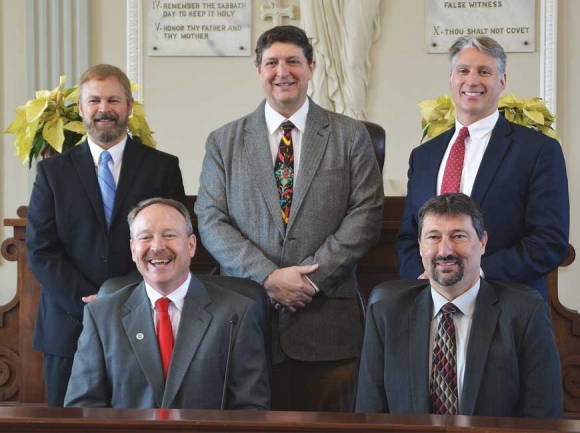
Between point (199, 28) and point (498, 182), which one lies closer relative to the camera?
point (498, 182)

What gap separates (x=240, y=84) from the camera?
20.5 ft

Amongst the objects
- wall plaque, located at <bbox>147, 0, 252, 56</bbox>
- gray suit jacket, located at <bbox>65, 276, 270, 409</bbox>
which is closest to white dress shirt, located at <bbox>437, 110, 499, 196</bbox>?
gray suit jacket, located at <bbox>65, 276, 270, 409</bbox>

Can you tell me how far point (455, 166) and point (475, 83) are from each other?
0.27 meters

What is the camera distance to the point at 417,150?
10.6 feet

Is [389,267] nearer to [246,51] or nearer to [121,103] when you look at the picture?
[121,103]

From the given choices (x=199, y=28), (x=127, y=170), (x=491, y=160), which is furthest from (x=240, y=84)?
(x=491, y=160)

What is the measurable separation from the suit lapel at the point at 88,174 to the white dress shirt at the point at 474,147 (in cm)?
113

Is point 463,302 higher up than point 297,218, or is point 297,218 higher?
point 297,218

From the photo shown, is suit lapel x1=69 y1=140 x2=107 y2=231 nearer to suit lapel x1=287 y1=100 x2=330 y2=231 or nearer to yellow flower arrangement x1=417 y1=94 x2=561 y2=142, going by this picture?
suit lapel x1=287 y1=100 x2=330 y2=231

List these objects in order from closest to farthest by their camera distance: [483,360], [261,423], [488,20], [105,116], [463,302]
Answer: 1. [261,423]
2. [483,360]
3. [463,302]
4. [105,116]
5. [488,20]

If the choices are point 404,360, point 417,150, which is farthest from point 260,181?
point 404,360

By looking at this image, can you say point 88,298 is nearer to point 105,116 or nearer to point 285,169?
point 105,116

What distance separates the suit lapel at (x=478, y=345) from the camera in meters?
2.52

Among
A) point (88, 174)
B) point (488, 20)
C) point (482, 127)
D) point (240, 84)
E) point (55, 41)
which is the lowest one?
point (88, 174)
